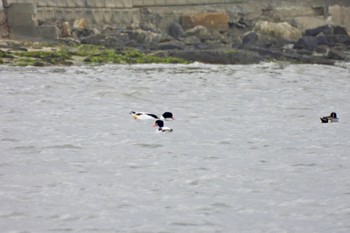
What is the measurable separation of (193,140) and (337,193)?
418 centimetres

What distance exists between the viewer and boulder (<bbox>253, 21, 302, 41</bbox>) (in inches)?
1769

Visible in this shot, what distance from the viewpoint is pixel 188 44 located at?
3844cm

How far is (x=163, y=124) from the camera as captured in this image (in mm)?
16266

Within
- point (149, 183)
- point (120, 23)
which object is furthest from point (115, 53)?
point (149, 183)

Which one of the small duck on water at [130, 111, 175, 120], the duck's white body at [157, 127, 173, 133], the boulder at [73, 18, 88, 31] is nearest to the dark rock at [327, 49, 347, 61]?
the boulder at [73, 18, 88, 31]

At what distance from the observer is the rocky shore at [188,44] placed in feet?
103

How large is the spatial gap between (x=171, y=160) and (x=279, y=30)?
32357 mm

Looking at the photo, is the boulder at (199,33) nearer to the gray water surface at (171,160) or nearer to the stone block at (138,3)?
the stone block at (138,3)

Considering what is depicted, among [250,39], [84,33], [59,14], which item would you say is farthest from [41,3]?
[250,39]

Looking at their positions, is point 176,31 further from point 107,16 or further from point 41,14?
point 41,14

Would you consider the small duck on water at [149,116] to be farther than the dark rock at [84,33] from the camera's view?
No

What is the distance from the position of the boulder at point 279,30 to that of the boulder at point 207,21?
1591 mm

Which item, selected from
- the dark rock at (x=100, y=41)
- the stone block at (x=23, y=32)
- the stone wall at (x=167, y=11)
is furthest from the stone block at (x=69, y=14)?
the stone block at (x=23, y=32)

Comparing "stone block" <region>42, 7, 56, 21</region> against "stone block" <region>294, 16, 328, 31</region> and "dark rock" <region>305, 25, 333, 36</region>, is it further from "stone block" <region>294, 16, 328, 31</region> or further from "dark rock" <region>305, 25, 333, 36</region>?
"stone block" <region>294, 16, 328, 31</region>
